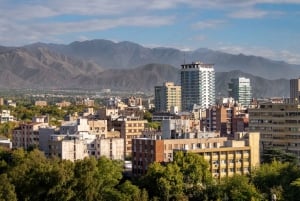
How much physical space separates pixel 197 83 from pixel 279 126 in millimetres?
71091

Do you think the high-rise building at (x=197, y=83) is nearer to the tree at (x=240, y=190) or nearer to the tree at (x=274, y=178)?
the tree at (x=274, y=178)

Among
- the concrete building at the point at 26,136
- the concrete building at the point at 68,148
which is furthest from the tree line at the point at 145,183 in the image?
the concrete building at the point at 26,136

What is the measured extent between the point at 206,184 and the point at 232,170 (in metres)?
4.81

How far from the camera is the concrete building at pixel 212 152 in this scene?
131 ft

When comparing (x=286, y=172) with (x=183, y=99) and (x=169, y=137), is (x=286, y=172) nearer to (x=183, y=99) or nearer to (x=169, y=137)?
(x=169, y=137)

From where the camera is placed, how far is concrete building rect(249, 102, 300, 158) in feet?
162

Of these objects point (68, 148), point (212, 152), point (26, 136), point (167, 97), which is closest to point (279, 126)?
point (212, 152)

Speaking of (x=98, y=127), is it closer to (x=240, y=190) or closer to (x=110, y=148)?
(x=110, y=148)

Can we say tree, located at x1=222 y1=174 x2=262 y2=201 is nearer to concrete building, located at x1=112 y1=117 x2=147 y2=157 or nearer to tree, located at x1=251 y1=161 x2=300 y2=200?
tree, located at x1=251 y1=161 x2=300 y2=200

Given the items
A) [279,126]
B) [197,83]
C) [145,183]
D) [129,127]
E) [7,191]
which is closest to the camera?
[7,191]

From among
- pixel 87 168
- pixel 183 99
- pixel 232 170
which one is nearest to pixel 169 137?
pixel 232 170

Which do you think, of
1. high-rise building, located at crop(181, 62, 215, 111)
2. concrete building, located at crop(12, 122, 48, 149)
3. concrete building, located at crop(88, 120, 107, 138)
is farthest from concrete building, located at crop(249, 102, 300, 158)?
high-rise building, located at crop(181, 62, 215, 111)

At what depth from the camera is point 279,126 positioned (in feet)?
165

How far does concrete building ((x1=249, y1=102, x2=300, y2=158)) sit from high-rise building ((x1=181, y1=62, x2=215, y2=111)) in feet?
221
